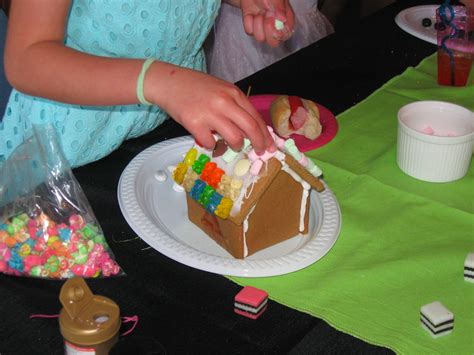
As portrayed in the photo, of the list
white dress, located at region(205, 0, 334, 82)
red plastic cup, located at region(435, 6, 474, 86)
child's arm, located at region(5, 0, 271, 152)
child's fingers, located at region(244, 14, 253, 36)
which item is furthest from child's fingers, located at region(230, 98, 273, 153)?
white dress, located at region(205, 0, 334, 82)

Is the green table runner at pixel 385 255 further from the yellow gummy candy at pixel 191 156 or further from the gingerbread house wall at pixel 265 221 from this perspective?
the yellow gummy candy at pixel 191 156

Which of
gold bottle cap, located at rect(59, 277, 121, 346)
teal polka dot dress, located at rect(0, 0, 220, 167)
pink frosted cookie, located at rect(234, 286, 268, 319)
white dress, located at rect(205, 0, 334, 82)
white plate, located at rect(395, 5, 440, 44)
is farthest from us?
white dress, located at rect(205, 0, 334, 82)

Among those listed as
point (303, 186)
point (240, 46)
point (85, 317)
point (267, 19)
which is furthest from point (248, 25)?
point (240, 46)

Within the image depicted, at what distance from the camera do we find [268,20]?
3.73ft

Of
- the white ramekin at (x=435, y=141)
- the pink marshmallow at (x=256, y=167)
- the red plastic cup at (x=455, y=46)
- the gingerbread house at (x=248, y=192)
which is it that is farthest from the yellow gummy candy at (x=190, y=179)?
the red plastic cup at (x=455, y=46)

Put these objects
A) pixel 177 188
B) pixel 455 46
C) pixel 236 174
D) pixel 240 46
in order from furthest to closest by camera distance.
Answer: pixel 240 46 < pixel 455 46 < pixel 177 188 < pixel 236 174

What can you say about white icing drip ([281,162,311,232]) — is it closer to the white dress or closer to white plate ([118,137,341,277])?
white plate ([118,137,341,277])

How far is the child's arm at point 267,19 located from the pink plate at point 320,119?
157 mm

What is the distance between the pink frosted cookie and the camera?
81cm

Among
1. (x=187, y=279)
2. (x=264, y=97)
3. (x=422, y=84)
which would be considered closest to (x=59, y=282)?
(x=187, y=279)

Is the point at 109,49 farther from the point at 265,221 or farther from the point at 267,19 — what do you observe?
the point at 265,221

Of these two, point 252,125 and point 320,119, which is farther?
point 320,119

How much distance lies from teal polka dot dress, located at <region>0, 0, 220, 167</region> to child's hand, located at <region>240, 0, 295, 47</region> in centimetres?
7

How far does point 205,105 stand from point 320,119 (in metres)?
0.48
